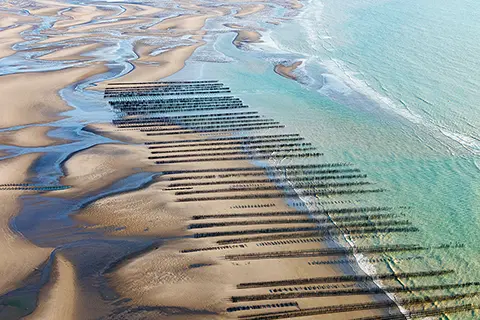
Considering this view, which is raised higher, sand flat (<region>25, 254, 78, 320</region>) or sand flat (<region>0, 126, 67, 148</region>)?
sand flat (<region>0, 126, 67, 148</region>)

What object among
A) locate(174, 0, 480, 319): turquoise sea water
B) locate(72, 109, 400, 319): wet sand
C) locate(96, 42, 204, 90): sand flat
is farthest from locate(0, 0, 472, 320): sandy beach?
locate(174, 0, 480, 319): turquoise sea water

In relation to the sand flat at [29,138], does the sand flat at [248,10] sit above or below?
above

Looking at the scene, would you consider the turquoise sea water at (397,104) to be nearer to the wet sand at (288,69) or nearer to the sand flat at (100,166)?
the wet sand at (288,69)

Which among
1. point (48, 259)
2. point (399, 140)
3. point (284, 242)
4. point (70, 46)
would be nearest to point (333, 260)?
point (284, 242)

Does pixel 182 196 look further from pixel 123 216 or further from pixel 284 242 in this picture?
pixel 284 242

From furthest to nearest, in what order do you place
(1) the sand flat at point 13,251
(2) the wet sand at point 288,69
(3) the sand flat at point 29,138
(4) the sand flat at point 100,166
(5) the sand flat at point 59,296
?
(2) the wet sand at point 288,69, (3) the sand flat at point 29,138, (4) the sand flat at point 100,166, (1) the sand flat at point 13,251, (5) the sand flat at point 59,296

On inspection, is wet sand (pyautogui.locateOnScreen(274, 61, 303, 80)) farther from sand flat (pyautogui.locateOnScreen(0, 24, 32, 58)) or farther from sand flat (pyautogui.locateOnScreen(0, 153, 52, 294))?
sand flat (pyautogui.locateOnScreen(0, 24, 32, 58))

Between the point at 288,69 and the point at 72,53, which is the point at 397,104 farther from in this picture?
the point at 72,53

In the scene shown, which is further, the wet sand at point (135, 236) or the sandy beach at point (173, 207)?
the sandy beach at point (173, 207)

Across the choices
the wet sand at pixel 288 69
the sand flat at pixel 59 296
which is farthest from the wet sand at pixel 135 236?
the wet sand at pixel 288 69

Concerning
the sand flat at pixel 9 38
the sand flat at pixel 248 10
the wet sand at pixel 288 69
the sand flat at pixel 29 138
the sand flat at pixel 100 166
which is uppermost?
the sand flat at pixel 248 10
